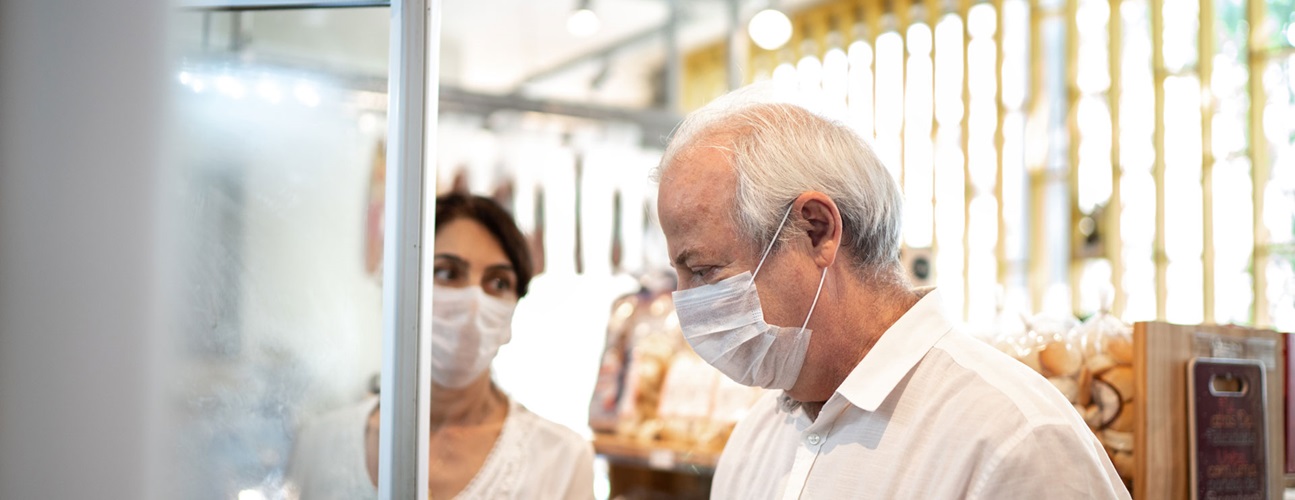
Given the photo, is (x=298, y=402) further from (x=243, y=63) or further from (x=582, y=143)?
(x=582, y=143)

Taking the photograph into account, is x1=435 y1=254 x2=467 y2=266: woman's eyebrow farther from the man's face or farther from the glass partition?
the man's face

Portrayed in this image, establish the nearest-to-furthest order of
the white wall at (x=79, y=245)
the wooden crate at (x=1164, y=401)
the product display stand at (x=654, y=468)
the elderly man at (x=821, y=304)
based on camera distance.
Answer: the white wall at (x=79, y=245) → the elderly man at (x=821, y=304) → the wooden crate at (x=1164, y=401) → the product display stand at (x=654, y=468)

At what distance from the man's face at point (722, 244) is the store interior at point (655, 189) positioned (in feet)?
0.57

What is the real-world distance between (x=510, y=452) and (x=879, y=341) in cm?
86

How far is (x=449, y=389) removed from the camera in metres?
2.06

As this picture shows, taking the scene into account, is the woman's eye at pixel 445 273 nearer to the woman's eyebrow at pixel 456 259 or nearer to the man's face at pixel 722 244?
the woman's eyebrow at pixel 456 259

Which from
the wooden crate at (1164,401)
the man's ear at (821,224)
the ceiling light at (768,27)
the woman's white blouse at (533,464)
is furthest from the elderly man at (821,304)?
the ceiling light at (768,27)

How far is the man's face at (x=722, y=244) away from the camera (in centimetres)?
147

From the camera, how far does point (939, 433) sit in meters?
1.35

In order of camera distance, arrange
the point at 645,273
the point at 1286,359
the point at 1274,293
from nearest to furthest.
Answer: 1. the point at 1286,359
2. the point at 645,273
3. the point at 1274,293

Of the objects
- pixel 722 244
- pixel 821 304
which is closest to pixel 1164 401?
pixel 821 304

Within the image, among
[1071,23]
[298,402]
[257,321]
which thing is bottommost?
[298,402]

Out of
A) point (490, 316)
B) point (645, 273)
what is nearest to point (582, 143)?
point (645, 273)

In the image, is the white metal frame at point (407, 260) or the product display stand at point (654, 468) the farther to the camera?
the product display stand at point (654, 468)
